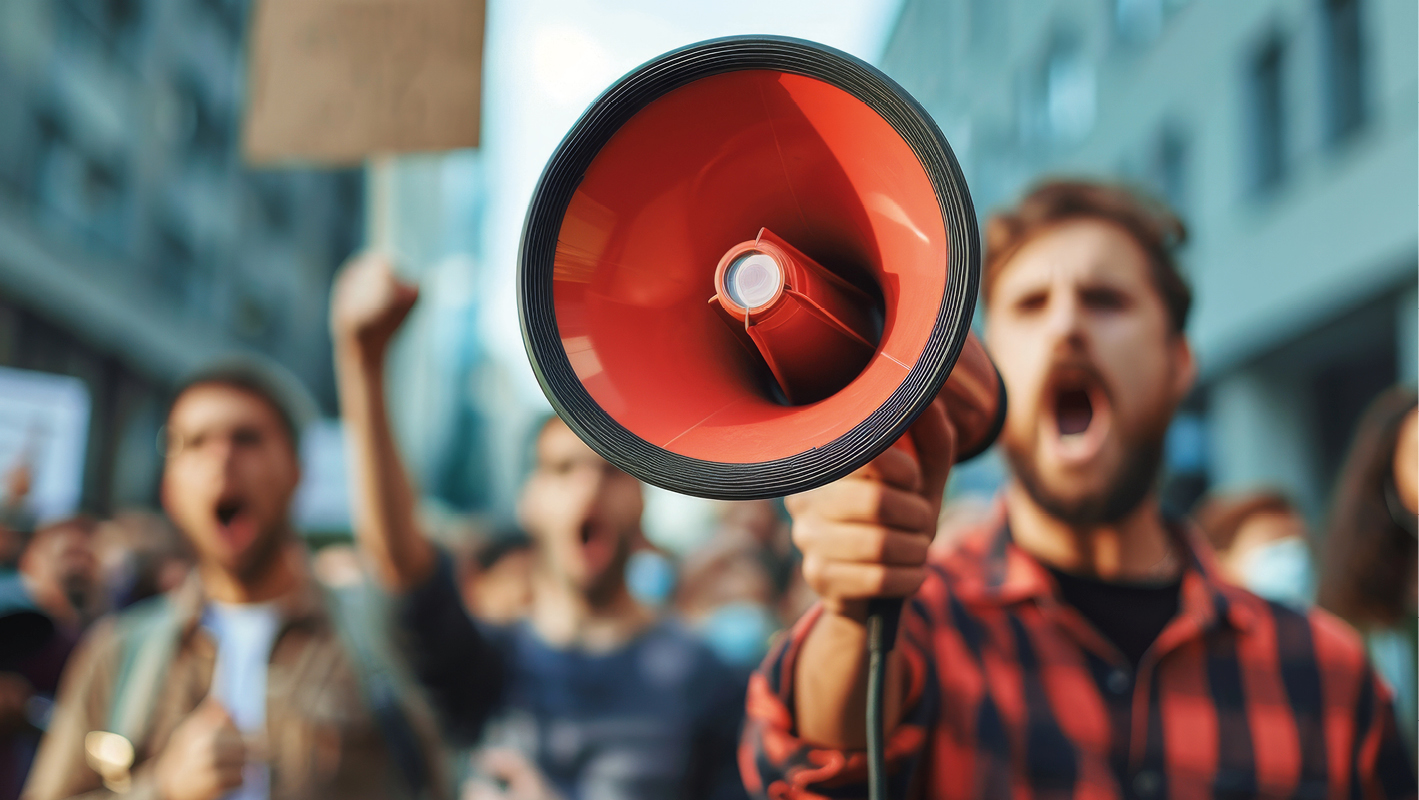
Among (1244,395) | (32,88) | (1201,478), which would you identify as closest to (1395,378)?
(1244,395)

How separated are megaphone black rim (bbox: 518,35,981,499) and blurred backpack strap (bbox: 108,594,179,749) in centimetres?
167

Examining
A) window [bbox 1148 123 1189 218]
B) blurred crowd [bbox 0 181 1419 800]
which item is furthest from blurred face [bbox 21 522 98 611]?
window [bbox 1148 123 1189 218]

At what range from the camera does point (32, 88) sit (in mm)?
11336

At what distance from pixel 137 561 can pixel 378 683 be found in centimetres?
332

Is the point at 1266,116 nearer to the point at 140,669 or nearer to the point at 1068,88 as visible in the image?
the point at 1068,88

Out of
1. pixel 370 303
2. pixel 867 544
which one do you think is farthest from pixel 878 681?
pixel 370 303

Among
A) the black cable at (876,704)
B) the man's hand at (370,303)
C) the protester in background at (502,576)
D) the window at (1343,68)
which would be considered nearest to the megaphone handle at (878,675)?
the black cable at (876,704)

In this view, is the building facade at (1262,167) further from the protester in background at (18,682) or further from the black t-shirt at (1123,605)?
the protester in background at (18,682)

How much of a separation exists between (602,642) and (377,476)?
2.99ft

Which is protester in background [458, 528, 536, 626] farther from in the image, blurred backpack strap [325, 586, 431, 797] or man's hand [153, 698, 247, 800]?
man's hand [153, 698, 247, 800]

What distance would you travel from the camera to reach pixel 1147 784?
1383mm

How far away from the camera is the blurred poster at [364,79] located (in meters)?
1.54

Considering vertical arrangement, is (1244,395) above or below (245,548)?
above

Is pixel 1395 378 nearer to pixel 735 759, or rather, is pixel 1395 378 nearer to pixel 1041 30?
pixel 1041 30
